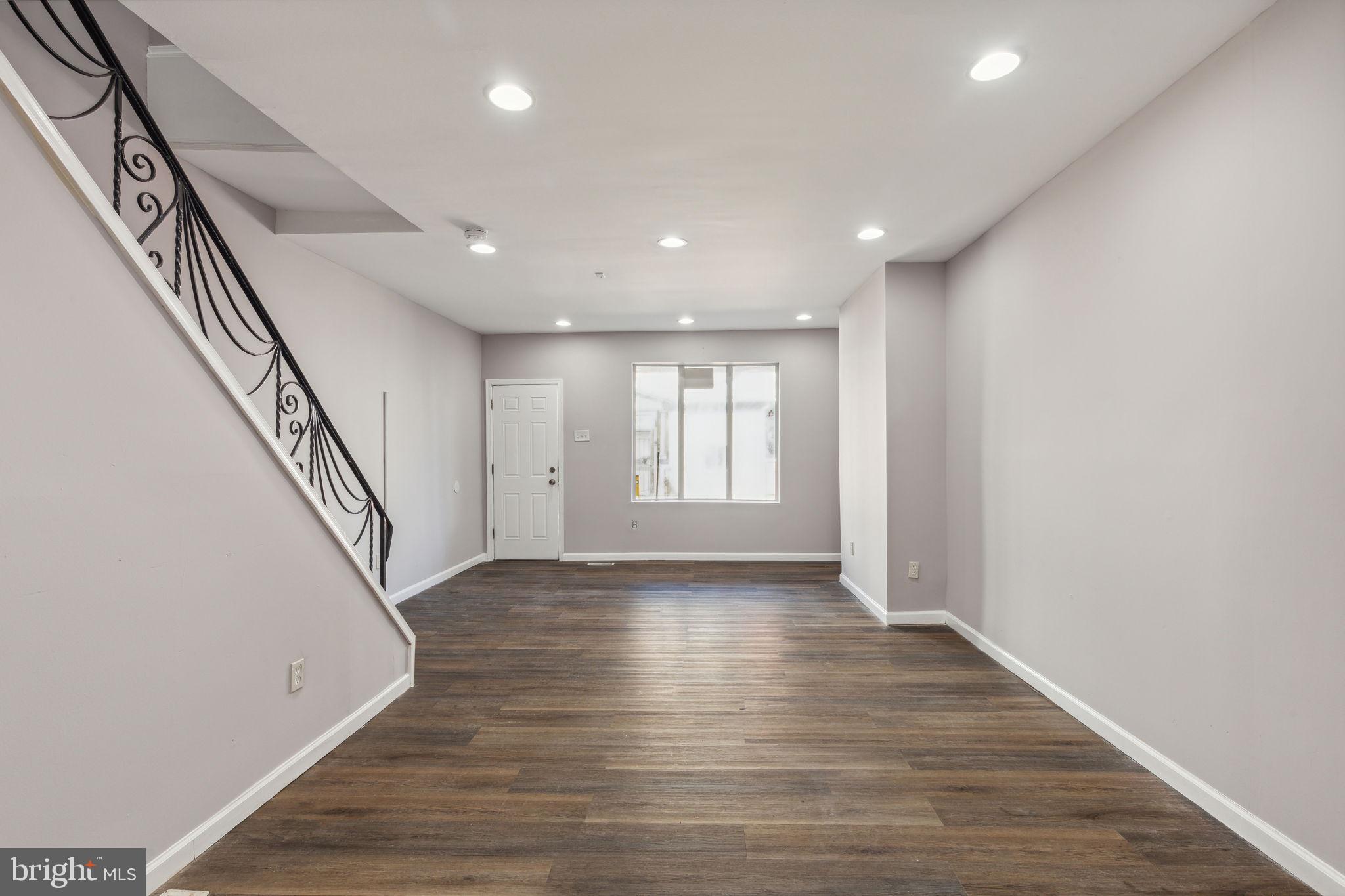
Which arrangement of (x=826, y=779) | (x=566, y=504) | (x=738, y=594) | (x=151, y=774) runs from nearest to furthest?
(x=151, y=774), (x=826, y=779), (x=738, y=594), (x=566, y=504)

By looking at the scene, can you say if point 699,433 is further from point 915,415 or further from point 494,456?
point 915,415

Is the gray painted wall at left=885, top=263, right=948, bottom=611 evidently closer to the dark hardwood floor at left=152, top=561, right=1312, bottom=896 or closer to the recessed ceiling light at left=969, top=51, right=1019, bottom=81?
the dark hardwood floor at left=152, top=561, right=1312, bottom=896

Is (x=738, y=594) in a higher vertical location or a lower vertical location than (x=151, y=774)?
lower

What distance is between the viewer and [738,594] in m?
5.25

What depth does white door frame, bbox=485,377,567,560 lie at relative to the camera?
6.89 m

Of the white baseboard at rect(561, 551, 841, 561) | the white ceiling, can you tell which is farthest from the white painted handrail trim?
the white baseboard at rect(561, 551, 841, 561)

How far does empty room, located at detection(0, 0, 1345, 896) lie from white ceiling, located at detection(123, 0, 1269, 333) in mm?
19

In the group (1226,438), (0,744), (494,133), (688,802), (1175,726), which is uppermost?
(494,133)

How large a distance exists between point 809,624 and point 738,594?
956 mm

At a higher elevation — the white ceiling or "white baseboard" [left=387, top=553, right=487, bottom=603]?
the white ceiling

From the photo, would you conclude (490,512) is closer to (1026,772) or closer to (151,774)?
(151,774)

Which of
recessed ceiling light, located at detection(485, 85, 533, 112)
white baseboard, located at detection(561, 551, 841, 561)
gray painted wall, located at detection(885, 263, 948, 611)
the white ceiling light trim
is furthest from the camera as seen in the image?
white baseboard, located at detection(561, 551, 841, 561)

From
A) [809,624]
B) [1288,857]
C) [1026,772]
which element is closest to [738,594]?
[809,624]

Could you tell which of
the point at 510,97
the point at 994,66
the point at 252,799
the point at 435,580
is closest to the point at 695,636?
the point at 252,799
